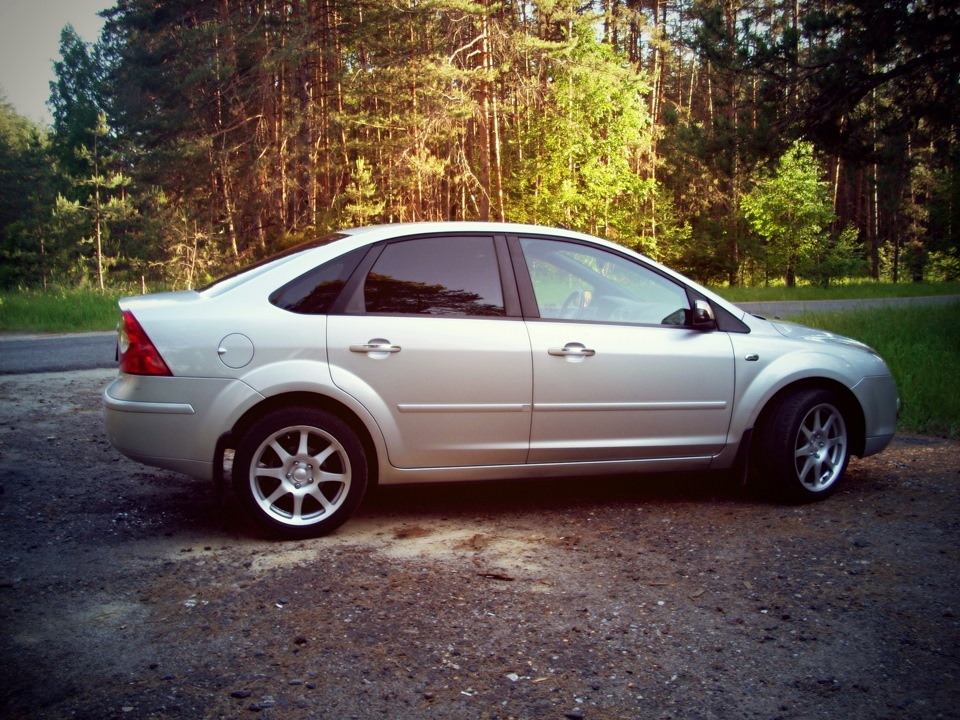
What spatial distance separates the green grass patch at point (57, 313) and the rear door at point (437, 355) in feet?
42.0

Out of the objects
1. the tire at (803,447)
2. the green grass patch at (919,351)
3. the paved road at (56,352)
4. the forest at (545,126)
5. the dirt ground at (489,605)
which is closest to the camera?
the dirt ground at (489,605)

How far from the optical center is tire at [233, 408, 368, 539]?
466 centimetres

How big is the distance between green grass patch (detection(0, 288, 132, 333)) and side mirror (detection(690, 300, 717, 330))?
13463 mm

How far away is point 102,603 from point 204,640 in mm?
712

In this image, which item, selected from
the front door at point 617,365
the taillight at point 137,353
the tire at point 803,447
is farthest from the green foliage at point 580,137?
the taillight at point 137,353

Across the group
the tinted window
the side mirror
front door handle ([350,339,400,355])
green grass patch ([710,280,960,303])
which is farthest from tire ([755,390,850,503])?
green grass patch ([710,280,960,303])

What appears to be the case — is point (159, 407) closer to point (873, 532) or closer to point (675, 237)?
point (873, 532)

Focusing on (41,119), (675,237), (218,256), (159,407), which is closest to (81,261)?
(218,256)

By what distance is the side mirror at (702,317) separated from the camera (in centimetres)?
537

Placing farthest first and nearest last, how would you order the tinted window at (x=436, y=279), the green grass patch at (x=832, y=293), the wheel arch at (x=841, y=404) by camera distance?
Result: the green grass patch at (x=832, y=293) < the wheel arch at (x=841, y=404) < the tinted window at (x=436, y=279)

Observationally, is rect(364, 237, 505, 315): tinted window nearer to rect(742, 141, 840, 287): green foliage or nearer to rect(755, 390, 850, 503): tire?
rect(755, 390, 850, 503): tire

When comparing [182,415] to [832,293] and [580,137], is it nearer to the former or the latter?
[832,293]

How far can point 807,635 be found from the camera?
361 centimetres

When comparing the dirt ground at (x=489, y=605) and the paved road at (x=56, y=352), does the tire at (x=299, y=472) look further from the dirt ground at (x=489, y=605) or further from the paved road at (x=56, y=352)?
the paved road at (x=56, y=352)
